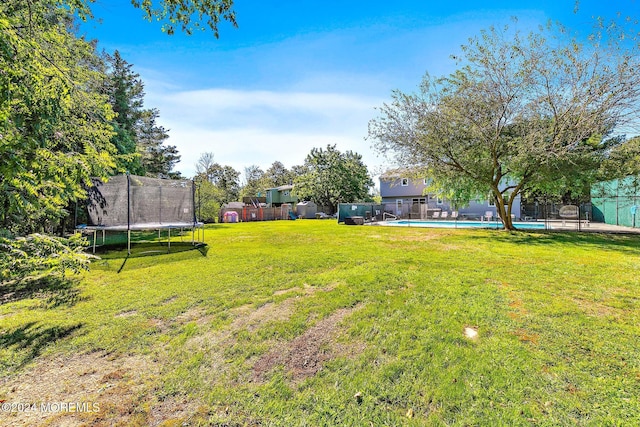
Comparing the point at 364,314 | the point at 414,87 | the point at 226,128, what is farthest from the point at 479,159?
the point at 226,128

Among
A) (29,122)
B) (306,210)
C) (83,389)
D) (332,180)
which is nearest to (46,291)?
(29,122)

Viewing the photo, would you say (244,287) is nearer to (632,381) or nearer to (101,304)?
(101,304)

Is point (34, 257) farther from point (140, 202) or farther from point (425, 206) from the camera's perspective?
point (425, 206)

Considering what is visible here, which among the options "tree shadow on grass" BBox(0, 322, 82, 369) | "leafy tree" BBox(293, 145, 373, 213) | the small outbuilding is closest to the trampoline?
"tree shadow on grass" BBox(0, 322, 82, 369)

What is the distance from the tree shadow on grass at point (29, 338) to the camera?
8.80ft

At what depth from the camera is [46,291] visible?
4.75 m

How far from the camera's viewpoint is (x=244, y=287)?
4816 millimetres

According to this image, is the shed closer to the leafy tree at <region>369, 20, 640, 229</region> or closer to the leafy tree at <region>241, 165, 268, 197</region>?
the leafy tree at <region>241, 165, 268, 197</region>

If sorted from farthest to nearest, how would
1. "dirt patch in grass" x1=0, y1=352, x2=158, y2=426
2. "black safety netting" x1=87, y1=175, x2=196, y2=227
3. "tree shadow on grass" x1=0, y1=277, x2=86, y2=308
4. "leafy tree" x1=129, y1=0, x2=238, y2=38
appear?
"black safety netting" x1=87, y1=175, x2=196, y2=227 → "tree shadow on grass" x1=0, y1=277, x2=86, y2=308 → "leafy tree" x1=129, y1=0, x2=238, y2=38 → "dirt patch in grass" x1=0, y1=352, x2=158, y2=426

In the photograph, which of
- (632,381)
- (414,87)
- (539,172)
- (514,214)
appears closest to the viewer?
(632,381)

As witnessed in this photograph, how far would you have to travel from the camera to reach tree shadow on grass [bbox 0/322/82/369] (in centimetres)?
268

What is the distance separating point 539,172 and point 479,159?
218 cm

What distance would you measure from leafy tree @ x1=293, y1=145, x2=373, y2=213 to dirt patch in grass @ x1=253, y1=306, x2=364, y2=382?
31.6 metres

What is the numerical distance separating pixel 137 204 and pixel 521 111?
550 inches
